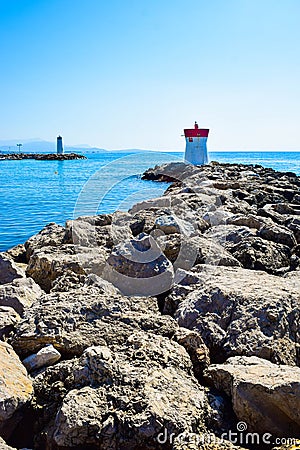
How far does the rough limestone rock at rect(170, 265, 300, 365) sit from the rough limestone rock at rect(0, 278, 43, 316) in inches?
48.8

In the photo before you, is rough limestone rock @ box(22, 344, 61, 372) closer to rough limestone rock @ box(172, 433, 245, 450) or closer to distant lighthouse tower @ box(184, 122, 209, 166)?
rough limestone rock @ box(172, 433, 245, 450)

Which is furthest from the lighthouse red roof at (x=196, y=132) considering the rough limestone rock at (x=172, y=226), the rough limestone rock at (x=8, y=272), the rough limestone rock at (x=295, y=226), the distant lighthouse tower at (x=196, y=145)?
the rough limestone rock at (x=8, y=272)

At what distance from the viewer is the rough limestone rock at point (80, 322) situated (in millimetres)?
3090

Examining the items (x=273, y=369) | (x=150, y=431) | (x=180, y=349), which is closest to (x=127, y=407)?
(x=150, y=431)

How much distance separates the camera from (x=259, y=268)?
16.8ft

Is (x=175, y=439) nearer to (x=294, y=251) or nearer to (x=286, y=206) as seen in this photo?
(x=294, y=251)

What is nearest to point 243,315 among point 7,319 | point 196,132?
point 7,319

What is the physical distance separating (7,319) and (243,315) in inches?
70.5

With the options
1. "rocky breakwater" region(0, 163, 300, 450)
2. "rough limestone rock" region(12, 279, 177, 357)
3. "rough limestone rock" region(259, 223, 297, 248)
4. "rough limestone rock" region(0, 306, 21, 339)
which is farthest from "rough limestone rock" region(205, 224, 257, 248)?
"rough limestone rock" region(0, 306, 21, 339)

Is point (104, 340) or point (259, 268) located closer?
point (104, 340)

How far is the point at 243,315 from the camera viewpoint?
Result: 336cm

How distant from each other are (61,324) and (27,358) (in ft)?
1.07

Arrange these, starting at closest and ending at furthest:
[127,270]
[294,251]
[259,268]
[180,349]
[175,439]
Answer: [175,439], [180,349], [127,270], [259,268], [294,251]

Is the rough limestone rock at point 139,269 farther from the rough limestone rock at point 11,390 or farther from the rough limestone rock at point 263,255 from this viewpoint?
the rough limestone rock at point 11,390
